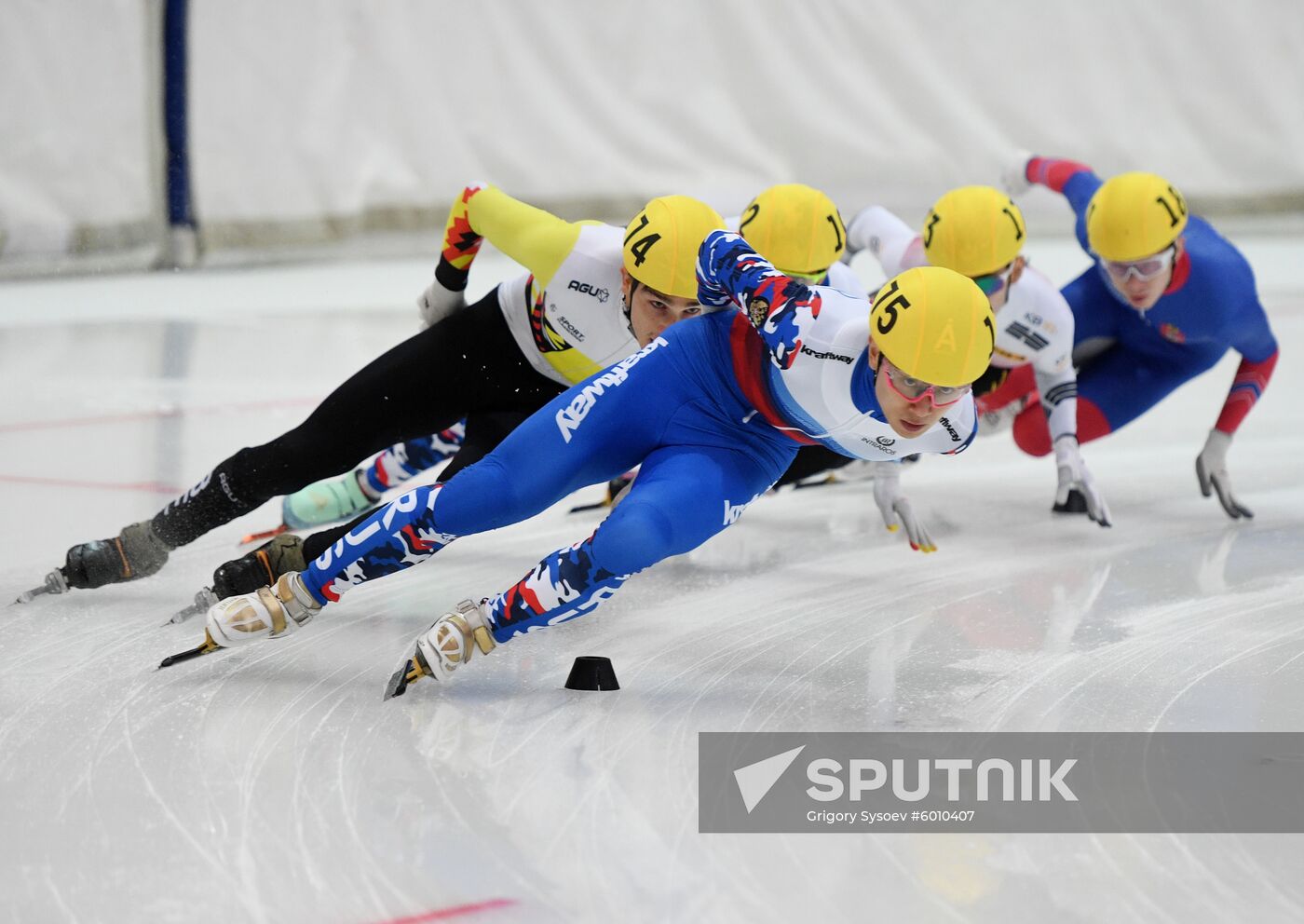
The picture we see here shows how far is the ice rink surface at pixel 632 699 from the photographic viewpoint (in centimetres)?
221

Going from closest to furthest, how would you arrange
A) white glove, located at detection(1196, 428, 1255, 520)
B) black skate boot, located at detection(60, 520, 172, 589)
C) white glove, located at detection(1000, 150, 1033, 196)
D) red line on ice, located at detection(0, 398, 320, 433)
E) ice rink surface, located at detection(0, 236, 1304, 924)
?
ice rink surface, located at detection(0, 236, 1304, 924)
black skate boot, located at detection(60, 520, 172, 589)
white glove, located at detection(1196, 428, 1255, 520)
white glove, located at detection(1000, 150, 1033, 196)
red line on ice, located at detection(0, 398, 320, 433)

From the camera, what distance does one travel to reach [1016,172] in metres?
5.38

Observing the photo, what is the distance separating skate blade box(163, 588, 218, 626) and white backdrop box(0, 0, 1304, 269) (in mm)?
7315

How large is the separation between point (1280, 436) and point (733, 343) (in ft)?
11.4

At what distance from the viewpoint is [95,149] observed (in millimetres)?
9578

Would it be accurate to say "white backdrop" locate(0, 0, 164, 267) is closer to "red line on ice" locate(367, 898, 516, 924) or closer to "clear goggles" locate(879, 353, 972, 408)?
"clear goggles" locate(879, 353, 972, 408)

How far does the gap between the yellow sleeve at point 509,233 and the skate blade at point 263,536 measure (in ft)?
3.21

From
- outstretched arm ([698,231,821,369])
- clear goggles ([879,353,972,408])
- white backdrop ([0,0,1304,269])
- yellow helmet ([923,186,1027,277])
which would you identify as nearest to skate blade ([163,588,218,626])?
outstretched arm ([698,231,821,369])

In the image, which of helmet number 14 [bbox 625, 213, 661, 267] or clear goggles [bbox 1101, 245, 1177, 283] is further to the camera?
clear goggles [bbox 1101, 245, 1177, 283]

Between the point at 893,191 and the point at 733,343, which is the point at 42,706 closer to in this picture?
the point at 733,343

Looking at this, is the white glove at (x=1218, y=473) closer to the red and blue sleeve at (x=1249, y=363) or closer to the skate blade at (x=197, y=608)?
the red and blue sleeve at (x=1249, y=363)

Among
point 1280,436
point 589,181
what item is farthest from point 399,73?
point 1280,436

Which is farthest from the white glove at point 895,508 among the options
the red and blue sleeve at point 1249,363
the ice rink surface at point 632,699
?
the red and blue sleeve at point 1249,363

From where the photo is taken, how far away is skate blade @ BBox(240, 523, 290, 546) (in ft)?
13.8
